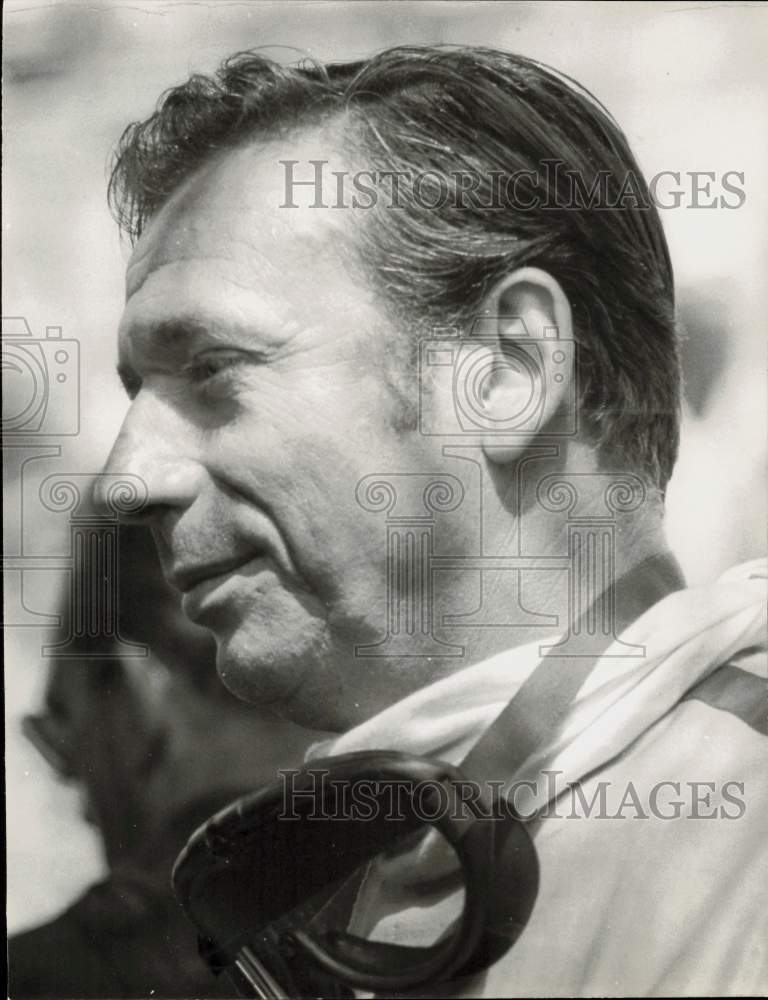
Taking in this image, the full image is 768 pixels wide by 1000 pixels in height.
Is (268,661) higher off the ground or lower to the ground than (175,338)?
lower

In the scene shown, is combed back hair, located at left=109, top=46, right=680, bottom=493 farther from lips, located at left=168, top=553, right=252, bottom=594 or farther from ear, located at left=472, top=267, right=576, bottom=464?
lips, located at left=168, top=553, right=252, bottom=594

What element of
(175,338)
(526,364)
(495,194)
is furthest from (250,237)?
(526,364)

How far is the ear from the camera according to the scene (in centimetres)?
260

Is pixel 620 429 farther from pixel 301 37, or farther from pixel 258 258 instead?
pixel 301 37

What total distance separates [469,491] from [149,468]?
64 centimetres

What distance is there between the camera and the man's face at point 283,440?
8.46 ft

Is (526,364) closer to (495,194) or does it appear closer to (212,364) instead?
(495,194)

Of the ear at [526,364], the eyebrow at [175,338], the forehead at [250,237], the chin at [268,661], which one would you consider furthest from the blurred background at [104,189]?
the chin at [268,661]

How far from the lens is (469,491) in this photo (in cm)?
262

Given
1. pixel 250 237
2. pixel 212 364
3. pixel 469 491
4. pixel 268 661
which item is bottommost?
pixel 268 661

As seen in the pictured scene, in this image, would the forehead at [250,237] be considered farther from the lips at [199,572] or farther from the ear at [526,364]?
the lips at [199,572]

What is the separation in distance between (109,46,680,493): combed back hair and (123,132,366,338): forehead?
0.04 metres

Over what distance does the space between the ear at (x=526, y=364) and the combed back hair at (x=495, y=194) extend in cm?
3

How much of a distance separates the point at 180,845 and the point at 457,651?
692 millimetres
